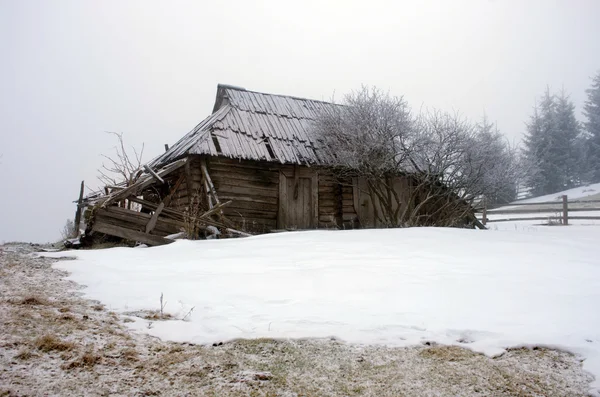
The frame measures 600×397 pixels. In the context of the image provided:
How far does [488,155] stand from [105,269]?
461 inches

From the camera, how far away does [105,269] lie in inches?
194

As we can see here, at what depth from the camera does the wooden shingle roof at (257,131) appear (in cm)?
1178

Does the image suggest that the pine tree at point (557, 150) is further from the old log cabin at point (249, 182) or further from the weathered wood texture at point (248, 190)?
the weathered wood texture at point (248, 190)

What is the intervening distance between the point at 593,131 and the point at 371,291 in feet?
135

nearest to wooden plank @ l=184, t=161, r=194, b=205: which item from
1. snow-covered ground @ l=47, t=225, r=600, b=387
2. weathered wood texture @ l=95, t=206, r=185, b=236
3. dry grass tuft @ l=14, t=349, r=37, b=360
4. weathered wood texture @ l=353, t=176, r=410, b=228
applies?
weathered wood texture @ l=95, t=206, r=185, b=236

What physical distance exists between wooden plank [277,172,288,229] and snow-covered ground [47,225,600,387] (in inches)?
235

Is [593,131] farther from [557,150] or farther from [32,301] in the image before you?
[32,301]

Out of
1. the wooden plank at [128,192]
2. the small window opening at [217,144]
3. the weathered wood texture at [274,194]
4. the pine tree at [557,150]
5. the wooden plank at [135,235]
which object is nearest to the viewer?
the wooden plank at [135,235]

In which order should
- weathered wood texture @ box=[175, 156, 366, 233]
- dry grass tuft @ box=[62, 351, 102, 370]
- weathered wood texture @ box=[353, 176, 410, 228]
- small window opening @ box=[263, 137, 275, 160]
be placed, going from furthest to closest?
weathered wood texture @ box=[353, 176, 410, 228]
small window opening @ box=[263, 137, 275, 160]
weathered wood texture @ box=[175, 156, 366, 233]
dry grass tuft @ box=[62, 351, 102, 370]

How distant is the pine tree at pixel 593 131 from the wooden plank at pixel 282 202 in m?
33.0

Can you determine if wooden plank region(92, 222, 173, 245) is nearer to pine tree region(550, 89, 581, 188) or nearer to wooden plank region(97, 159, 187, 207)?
wooden plank region(97, 159, 187, 207)

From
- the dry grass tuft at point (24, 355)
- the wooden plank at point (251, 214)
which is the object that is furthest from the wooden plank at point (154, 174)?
the dry grass tuft at point (24, 355)

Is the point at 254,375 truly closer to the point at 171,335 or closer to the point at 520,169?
the point at 171,335

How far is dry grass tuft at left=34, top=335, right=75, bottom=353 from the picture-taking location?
2305mm
